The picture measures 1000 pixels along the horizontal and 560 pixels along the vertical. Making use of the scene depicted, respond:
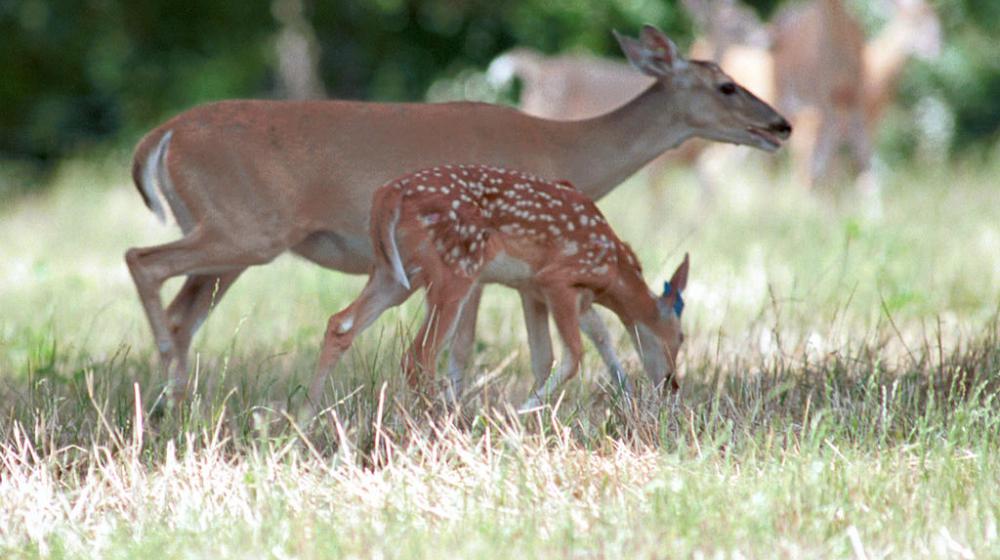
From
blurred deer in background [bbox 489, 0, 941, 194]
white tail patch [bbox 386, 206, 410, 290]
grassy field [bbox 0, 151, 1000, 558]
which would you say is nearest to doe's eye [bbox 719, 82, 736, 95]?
grassy field [bbox 0, 151, 1000, 558]

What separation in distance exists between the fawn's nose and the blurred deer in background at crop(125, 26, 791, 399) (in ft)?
2.78

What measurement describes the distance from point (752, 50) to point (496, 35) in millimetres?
4031

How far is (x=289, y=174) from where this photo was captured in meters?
6.21

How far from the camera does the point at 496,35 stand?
1784 centimetres

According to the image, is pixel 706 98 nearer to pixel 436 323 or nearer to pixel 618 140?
pixel 618 140

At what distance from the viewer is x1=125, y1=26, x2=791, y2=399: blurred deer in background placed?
618 cm

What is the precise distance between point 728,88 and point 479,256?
1888mm

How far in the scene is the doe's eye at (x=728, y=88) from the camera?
700 centimetres

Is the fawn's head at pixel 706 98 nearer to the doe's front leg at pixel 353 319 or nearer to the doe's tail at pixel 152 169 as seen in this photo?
the doe's front leg at pixel 353 319

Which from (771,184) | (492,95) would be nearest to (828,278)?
(771,184)

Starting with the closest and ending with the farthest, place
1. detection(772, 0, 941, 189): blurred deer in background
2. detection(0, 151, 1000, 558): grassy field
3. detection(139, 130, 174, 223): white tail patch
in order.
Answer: detection(0, 151, 1000, 558): grassy field
detection(139, 130, 174, 223): white tail patch
detection(772, 0, 941, 189): blurred deer in background

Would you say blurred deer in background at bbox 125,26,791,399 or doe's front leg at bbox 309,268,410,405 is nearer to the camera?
doe's front leg at bbox 309,268,410,405

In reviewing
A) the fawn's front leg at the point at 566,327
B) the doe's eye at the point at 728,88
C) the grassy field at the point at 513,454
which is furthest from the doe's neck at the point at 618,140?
the fawn's front leg at the point at 566,327

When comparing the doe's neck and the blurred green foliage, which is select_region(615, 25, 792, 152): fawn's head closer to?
the doe's neck
